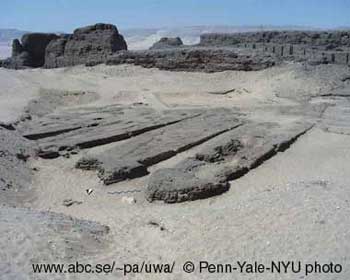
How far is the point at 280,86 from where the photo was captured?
596 inches

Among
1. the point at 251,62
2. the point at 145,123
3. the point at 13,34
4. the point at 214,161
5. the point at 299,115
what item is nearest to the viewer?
the point at 214,161

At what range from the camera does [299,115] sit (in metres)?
11.7

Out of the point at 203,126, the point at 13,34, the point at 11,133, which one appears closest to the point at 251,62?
the point at 203,126

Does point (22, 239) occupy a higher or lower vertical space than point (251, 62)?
lower

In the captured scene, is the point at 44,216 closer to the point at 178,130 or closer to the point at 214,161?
the point at 214,161

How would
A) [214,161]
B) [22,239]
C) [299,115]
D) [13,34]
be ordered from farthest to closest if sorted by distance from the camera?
[13,34] < [299,115] < [214,161] < [22,239]

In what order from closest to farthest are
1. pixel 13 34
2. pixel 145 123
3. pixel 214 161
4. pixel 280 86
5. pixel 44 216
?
pixel 44 216 → pixel 214 161 → pixel 145 123 → pixel 280 86 → pixel 13 34

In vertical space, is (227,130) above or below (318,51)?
below

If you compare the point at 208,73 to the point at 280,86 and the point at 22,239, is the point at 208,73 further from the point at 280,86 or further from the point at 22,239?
the point at 22,239

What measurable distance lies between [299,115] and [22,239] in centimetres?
831

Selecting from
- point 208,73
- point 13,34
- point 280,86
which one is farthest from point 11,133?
point 13,34

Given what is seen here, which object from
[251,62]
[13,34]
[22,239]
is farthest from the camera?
[13,34]

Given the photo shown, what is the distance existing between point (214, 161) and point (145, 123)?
2840mm

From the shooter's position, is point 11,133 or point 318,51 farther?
point 318,51
